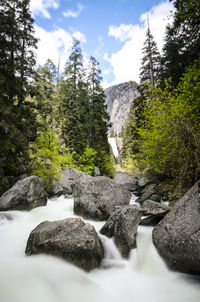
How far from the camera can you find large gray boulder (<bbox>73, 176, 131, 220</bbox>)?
251 inches

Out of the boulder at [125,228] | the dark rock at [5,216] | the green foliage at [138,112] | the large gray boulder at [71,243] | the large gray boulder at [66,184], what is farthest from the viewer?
the large gray boulder at [66,184]

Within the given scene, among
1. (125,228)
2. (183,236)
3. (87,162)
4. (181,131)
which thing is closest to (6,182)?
(125,228)

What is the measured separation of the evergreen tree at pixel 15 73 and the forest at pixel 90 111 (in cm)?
4

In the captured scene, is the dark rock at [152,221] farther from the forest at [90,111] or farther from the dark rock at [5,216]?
the dark rock at [5,216]

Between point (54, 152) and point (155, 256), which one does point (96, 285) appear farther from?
point (54, 152)

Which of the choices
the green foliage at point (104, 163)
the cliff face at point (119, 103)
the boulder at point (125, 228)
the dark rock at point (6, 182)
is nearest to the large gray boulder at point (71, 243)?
the boulder at point (125, 228)

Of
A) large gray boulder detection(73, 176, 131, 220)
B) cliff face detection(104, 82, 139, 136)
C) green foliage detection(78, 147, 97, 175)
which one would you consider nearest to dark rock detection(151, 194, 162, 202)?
large gray boulder detection(73, 176, 131, 220)

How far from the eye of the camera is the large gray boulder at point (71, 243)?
355cm

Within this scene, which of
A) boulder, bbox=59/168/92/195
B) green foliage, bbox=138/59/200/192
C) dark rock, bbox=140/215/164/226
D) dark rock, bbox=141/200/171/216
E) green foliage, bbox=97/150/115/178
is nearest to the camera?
green foliage, bbox=138/59/200/192

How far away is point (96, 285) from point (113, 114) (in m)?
123

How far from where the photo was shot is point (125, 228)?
4.28 meters

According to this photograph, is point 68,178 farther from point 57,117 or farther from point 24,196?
point 57,117

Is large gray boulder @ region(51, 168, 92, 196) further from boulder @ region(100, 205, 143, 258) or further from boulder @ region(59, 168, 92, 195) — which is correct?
boulder @ region(100, 205, 143, 258)

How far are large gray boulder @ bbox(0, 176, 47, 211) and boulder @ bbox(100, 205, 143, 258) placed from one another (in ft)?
13.7
